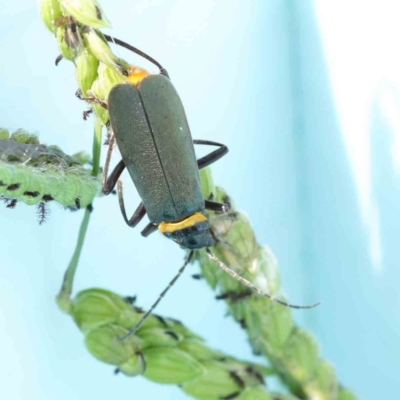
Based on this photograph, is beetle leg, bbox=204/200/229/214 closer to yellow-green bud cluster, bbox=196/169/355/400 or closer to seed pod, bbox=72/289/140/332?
yellow-green bud cluster, bbox=196/169/355/400

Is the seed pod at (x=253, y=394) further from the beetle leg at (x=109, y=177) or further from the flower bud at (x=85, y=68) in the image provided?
the flower bud at (x=85, y=68)

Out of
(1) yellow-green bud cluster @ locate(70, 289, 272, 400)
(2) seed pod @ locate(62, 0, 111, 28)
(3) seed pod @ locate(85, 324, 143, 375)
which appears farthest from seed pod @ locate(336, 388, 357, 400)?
(2) seed pod @ locate(62, 0, 111, 28)

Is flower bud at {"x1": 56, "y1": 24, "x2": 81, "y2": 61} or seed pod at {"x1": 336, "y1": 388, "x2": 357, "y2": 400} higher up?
flower bud at {"x1": 56, "y1": 24, "x2": 81, "y2": 61}

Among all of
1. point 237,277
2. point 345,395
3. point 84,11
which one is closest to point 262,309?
point 237,277

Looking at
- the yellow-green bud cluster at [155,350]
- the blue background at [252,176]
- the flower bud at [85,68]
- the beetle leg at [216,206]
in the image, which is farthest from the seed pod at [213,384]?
the flower bud at [85,68]

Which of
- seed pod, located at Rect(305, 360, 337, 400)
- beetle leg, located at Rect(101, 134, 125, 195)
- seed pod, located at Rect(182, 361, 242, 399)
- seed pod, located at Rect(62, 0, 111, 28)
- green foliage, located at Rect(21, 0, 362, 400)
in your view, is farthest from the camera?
seed pod, located at Rect(305, 360, 337, 400)

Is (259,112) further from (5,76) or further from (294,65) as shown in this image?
(5,76)

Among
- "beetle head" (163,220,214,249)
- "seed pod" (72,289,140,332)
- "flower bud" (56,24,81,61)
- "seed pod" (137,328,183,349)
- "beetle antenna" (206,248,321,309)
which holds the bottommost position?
"seed pod" (137,328,183,349)
